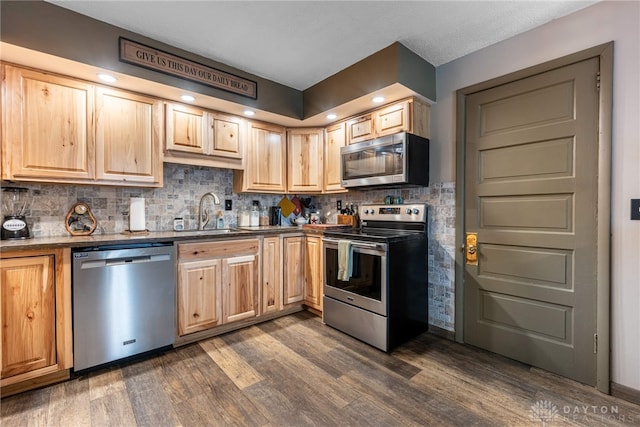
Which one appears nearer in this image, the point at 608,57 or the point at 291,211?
the point at 608,57

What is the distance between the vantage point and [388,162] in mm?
2639

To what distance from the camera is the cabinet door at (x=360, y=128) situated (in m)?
2.91

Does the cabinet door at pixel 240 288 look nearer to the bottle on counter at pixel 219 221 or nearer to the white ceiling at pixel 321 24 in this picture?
the bottle on counter at pixel 219 221

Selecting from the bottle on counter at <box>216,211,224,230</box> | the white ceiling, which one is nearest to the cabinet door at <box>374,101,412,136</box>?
the white ceiling

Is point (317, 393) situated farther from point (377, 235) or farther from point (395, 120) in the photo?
point (395, 120)

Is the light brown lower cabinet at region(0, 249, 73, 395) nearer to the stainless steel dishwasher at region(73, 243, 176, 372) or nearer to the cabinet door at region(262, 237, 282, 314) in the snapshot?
the stainless steel dishwasher at region(73, 243, 176, 372)

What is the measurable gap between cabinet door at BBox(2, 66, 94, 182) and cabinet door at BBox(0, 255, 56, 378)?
662 mm

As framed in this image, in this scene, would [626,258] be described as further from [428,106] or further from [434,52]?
[434,52]

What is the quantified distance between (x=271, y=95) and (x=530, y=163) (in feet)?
7.93

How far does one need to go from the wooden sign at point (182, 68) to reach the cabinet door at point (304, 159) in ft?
2.63

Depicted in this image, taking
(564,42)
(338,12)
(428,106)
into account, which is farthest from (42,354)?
(564,42)

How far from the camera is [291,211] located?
3770mm

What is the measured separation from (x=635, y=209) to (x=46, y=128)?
394cm

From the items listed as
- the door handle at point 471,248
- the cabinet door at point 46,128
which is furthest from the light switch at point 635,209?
the cabinet door at point 46,128
